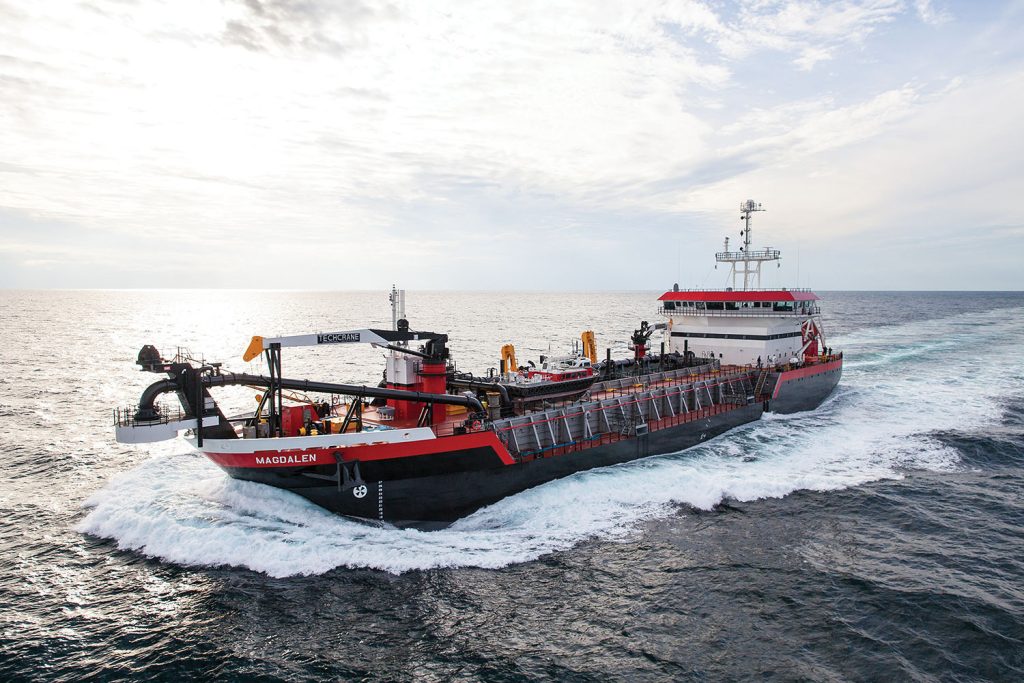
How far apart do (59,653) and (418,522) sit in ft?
37.3

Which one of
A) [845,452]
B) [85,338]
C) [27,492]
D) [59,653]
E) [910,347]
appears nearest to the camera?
[59,653]

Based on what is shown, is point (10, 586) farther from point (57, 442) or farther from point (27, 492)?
point (57, 442)

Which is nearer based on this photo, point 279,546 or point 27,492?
point 279,546

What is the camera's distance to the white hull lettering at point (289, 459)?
21.9 metres

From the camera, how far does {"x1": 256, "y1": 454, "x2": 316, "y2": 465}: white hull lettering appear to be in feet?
71.7

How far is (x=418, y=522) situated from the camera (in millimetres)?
23281

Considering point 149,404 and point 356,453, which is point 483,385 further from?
point 149,404

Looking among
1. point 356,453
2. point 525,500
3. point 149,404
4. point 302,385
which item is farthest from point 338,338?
point 525,500

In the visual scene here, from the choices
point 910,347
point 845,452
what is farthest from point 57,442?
point 910,347

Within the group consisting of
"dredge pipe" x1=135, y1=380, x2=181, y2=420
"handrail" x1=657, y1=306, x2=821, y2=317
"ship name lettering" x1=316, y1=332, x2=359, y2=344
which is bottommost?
"dredge pipe" x1=135, y1=380, x2=181, y2=420

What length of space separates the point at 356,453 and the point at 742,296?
32309 mm

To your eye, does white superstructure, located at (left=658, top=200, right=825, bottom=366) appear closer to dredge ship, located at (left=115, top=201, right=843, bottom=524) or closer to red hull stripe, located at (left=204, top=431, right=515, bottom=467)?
dredge ship, located at (left=115, top=201, right=843, bottom=524)

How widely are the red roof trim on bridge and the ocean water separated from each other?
1190 cm

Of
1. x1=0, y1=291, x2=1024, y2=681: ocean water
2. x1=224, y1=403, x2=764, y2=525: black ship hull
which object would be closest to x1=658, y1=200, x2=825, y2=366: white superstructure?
x1=0, y1=291, x2=1024, y2=681: ocean water
